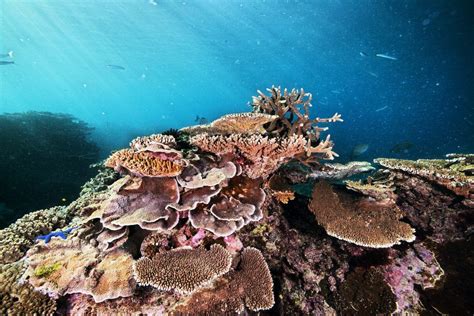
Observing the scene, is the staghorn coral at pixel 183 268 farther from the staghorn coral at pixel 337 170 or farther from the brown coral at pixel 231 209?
the staghorn coral at pixel 337 170

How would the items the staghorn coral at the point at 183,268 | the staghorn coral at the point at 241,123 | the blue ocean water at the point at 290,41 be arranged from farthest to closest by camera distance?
the blue ocean water at the point at 290,41 < the staghorn coral at the point at 241,123 < the staghorn coral at the point at 183,268

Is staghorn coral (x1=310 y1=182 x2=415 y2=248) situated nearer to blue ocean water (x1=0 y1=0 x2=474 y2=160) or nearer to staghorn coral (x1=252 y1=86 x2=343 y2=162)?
staghorn coral (x1=252 y1=86 x2=343 y2=162)

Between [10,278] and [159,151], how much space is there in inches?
100

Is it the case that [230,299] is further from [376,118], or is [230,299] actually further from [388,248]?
[376,118]

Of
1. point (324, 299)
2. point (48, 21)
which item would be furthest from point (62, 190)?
point (48, 21)

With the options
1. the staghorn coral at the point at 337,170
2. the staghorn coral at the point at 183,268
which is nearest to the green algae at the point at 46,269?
the staghorn coral at the point at 183,268

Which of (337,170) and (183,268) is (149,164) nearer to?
(183,268)

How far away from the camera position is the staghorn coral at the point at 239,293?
239 centimetres

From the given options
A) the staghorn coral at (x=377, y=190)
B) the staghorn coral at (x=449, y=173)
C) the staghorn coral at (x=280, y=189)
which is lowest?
the staghorn coral at (x=280, y=189)

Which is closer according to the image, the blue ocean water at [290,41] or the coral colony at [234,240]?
the coral colony at [234,240]

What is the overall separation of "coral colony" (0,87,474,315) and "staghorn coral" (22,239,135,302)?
0.01 metres

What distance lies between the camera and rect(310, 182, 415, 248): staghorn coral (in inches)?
121

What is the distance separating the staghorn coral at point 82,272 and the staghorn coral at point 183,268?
22 centimetres

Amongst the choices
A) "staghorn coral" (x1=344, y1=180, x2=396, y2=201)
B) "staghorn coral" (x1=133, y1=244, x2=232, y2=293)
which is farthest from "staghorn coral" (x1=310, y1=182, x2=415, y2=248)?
"staghorn coral" (x1=133, y1=244, x2=232, y2=293)
